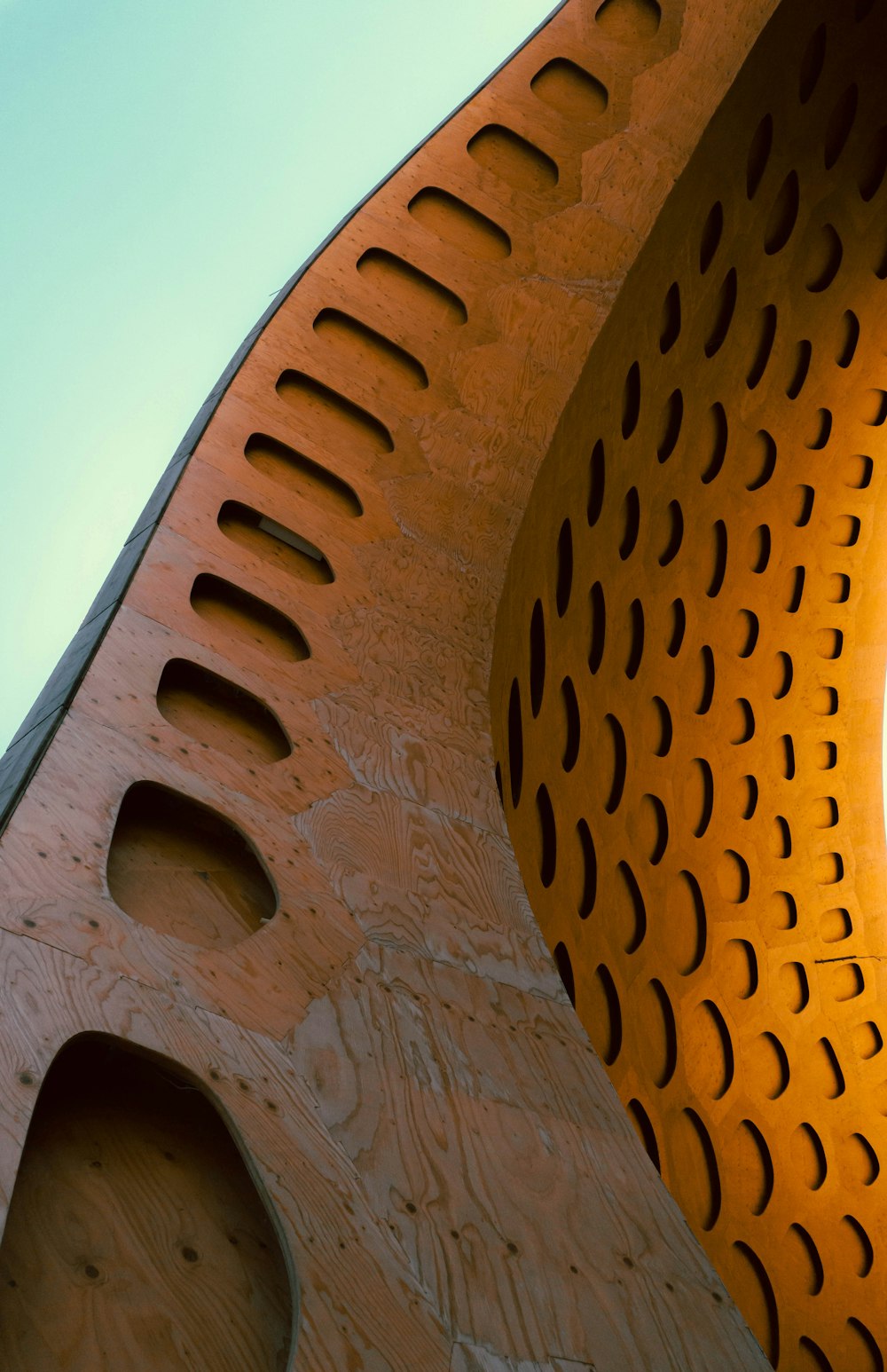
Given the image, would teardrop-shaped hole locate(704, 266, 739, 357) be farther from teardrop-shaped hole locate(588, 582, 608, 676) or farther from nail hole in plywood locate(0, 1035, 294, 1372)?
nail hole in plywood locate(0, 1035, 294, 1372)

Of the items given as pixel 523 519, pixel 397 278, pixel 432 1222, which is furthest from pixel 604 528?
pixel 432 1222

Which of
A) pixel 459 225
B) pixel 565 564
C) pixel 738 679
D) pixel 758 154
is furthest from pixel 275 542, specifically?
pixel 738 679

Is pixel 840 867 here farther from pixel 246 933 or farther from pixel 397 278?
pixel 246 933

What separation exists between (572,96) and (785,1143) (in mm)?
9231

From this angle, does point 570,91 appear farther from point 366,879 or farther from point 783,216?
point 366,879

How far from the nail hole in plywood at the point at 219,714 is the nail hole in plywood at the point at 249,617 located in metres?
0.45

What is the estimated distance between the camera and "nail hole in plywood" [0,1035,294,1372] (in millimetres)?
3535

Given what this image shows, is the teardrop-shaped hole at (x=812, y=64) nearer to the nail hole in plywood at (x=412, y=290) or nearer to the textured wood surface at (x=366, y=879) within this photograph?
the textured wood surface at (x=366, y=879)

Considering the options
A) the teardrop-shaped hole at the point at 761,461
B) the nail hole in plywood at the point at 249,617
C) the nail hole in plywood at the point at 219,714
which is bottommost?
the nail hole in plywood at the point at 219,714

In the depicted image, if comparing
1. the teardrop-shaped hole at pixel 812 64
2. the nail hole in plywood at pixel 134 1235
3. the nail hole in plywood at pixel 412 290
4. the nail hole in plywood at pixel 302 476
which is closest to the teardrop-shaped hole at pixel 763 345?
the teardrop-shaped hole at pixel 812 64

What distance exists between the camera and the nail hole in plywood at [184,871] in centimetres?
511

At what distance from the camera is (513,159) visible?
430 inches

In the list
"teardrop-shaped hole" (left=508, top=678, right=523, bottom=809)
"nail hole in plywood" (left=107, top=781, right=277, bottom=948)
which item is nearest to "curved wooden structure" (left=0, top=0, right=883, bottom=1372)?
"nail hole in plywood" (left=107, top=781, right=277, bottom=948)

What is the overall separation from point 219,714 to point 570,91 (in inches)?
315
